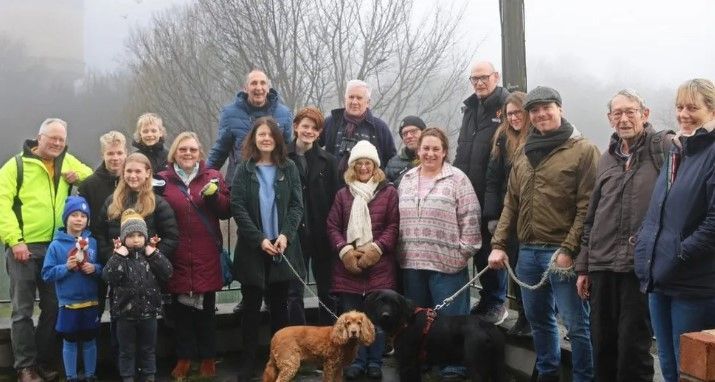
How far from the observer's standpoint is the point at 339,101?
48.4 ft

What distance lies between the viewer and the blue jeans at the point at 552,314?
407cm

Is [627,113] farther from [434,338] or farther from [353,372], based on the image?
[353,372]

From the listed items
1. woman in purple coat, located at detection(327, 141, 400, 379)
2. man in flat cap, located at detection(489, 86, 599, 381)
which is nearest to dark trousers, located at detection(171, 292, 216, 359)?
woman in purple coat, located at detection(327, 141, 400, 379)

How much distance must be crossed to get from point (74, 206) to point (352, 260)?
198 cm

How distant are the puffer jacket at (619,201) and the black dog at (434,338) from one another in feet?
3.33

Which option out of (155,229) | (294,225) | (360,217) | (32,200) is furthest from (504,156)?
(32,200)

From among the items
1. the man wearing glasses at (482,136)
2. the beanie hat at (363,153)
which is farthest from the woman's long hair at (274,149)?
the man wearing glasses at (482,136)

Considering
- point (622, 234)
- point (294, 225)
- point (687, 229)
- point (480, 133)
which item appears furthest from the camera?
point (480, 133)

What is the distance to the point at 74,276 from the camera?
4676mm

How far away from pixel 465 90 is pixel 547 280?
11.4 meters

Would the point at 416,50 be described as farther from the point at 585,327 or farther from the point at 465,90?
the point at 585,327

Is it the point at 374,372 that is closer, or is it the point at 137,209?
the point at 137,209

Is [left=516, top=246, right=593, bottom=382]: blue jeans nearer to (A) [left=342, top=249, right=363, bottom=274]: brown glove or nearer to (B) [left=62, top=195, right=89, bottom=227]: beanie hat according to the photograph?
(A) [left=342, top=249, right=363, bottom=274]: brown glove

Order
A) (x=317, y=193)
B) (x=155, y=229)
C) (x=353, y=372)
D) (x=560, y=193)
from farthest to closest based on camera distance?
1. (x=317, y=193)
2. (x=353, y=372)
3. (x=155, y=229)
4. (x=560, y=193)
